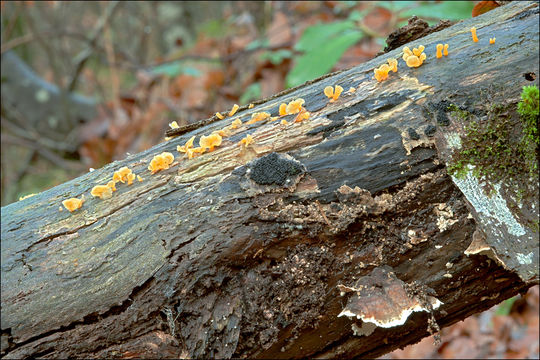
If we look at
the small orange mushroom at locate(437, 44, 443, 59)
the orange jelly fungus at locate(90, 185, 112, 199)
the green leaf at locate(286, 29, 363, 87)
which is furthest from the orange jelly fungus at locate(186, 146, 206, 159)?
the green leaf at locate(286, 29, 363, 87)

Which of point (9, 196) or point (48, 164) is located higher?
point (48, 164)

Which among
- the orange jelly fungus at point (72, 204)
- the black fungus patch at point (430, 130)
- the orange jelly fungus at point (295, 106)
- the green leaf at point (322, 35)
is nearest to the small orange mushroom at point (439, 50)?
the black fungus patch at point (430, 130)

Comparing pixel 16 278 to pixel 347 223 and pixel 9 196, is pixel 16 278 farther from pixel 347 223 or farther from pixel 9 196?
pixel 9 196

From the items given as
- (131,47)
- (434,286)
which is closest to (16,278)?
(434,286)

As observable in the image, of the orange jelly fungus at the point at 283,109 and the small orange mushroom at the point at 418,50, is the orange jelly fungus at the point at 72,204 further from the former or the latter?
the small orange mushroom at the point at 418,50

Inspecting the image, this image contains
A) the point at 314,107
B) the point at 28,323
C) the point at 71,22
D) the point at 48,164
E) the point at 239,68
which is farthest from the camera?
the point at 71,22
